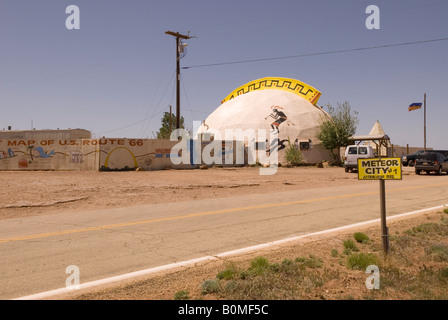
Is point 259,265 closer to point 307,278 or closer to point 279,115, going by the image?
point 307,278

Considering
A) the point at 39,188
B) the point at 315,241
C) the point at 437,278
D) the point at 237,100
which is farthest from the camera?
the point at 237,100

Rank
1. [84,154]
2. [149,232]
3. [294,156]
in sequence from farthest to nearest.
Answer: [294,156], [84,154], [149,232]

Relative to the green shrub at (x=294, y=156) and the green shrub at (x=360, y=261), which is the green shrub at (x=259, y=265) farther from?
the green shrub at (x=294, y=156)

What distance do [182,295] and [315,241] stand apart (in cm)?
357

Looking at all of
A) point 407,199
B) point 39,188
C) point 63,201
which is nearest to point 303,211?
point 407,199

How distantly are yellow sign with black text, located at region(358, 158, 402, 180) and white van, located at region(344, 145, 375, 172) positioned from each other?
2309 centimetres

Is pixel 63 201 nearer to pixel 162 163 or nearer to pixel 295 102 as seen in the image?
pixel 162 163

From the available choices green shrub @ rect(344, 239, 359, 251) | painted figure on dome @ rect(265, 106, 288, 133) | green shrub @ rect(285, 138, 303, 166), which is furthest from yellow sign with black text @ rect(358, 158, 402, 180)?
painted figure on dome @ rect(265, 106, 288, 133)

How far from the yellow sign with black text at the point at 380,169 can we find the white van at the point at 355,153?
23093 millimetres

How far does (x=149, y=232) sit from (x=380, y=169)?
16.3 feet

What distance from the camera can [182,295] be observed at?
4.19m

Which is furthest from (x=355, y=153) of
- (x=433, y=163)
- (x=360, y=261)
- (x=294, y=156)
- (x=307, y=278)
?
(x=307, y=278)

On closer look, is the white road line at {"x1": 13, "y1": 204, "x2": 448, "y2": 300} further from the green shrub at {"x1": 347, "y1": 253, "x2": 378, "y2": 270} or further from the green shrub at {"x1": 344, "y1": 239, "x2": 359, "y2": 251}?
the green shrub at {"x1": 347, "y1": 253, "x2": 378, "y2": 270}

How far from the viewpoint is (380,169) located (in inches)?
215
